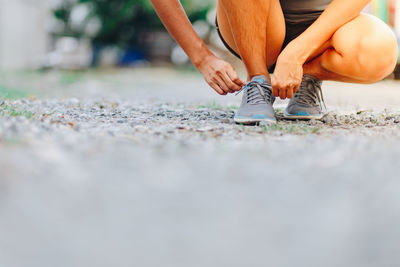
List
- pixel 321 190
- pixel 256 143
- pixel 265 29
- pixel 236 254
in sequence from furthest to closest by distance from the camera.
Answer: pixel 265 29
pixel 256 143
pixel 321 190
pixel 236 254

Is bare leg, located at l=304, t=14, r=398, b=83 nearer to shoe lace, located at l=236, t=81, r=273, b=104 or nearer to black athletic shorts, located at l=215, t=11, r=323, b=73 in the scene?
black athletic shorts, located at l=215, t=11, r=323, b=73

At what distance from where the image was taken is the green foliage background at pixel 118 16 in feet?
39.8

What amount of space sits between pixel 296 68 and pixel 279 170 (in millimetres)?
808

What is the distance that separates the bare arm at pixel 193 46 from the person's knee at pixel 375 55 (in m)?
0.54

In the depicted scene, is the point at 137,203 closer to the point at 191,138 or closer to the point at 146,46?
the point at 191,138

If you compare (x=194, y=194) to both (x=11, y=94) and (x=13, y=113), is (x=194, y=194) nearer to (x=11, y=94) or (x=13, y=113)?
(x=13, y=113)

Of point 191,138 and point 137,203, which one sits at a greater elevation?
point 191,138

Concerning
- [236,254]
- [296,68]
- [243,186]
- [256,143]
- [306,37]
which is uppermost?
[306,37]

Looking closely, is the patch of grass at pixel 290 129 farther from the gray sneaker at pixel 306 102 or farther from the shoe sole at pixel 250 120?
the gray sneaker at pixel 306 102

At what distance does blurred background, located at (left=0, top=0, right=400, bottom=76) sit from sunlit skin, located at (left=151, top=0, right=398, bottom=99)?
851cm

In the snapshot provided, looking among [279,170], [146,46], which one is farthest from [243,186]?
[146,46]

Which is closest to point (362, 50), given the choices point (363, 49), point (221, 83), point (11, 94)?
point (363, 49)

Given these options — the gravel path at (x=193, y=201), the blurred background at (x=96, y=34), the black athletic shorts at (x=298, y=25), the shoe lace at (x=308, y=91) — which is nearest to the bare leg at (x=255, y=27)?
the black athletic shorts at (x=298, y=25)

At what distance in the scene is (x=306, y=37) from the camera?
2.02 metres
